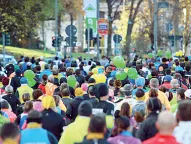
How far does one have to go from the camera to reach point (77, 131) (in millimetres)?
10297

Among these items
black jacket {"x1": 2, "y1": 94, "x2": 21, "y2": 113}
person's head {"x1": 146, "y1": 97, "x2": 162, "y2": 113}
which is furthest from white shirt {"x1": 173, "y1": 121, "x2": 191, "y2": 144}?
black jacket {"x1": 2, "y1": 94, "x2": 21, "y2": 113}

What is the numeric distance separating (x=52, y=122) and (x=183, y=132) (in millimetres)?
3629

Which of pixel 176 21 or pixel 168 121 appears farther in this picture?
pixel 176 21

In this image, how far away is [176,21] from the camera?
70.2 meters

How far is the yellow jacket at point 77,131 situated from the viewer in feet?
33.6

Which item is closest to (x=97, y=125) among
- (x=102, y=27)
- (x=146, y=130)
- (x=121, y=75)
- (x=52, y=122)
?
(x=146, y=130)

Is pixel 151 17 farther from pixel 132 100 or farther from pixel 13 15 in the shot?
pixel 132 100

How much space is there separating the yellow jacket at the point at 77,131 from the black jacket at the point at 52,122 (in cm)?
228

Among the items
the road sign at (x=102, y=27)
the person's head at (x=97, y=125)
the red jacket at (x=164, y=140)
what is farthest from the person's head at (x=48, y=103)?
the road sign at (x=102, y=27)

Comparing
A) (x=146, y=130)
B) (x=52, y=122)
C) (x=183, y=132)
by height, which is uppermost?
(x=183, y=132)

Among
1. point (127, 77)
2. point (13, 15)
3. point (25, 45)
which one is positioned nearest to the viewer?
point (127, 77)

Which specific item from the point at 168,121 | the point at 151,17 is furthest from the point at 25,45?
the point at 168,121

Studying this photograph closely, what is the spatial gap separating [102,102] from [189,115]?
319cm

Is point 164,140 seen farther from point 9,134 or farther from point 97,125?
point 9,134
